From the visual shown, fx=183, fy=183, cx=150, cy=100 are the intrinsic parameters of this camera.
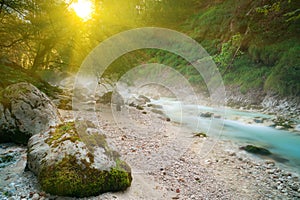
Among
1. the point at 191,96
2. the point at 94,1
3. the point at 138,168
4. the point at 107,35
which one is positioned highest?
the point at 94,1

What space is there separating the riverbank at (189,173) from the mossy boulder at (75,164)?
0.13 metres

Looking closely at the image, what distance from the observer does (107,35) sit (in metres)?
6.75

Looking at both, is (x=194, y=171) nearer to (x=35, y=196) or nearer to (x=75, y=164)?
(x=75, y=164)

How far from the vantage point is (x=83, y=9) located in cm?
662

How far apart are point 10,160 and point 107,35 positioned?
5.21 m

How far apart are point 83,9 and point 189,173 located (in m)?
6.45

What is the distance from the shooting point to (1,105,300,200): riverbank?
2.63 metres

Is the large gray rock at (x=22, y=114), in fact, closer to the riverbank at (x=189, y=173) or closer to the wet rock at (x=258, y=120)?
the riverbank at (x=189, y=173)

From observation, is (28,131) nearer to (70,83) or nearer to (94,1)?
(94,1)

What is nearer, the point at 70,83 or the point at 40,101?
the point at 40,101

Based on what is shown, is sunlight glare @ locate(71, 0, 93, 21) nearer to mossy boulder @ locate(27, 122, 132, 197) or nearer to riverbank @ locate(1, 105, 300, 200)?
riverbank @ locate(1, 105, 300, 200)

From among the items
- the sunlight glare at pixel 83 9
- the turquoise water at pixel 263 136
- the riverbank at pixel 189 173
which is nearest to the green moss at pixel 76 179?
the riverbank at pixel 189 173

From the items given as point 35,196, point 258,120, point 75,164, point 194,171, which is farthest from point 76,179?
point 258,120

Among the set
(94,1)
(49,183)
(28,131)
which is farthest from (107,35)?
(49,183)
